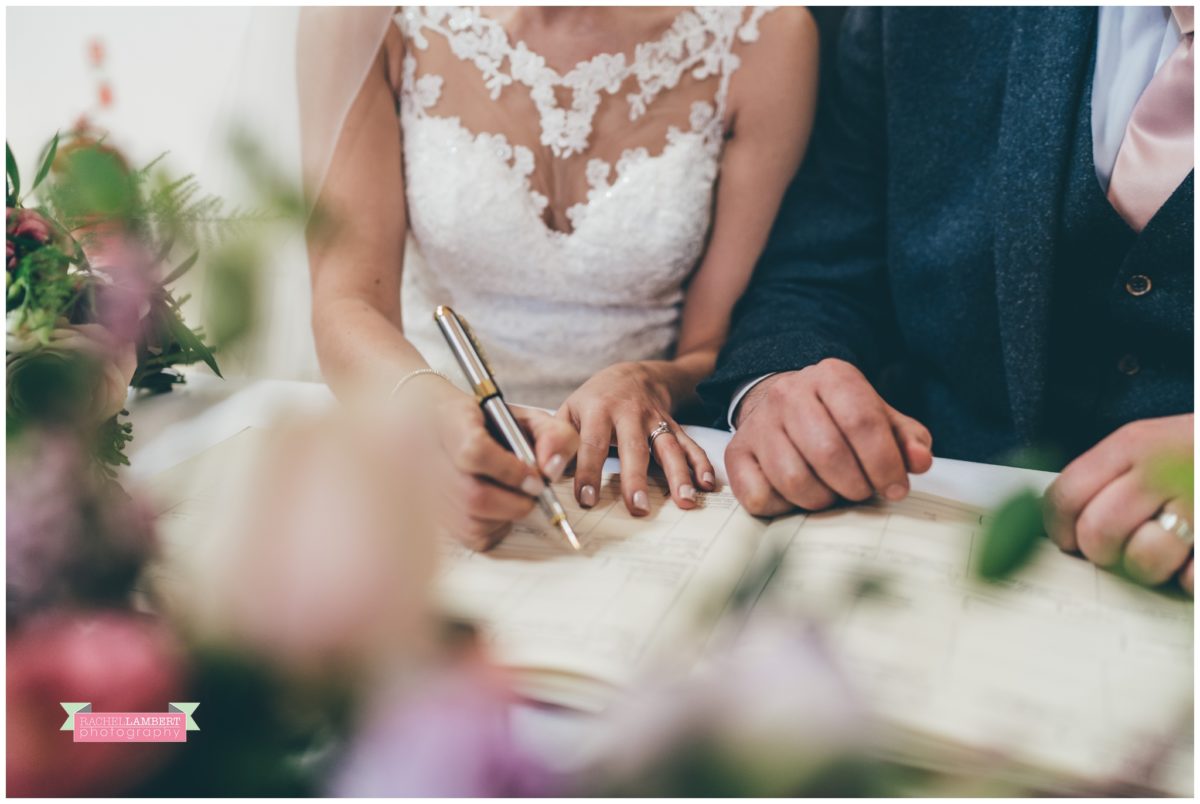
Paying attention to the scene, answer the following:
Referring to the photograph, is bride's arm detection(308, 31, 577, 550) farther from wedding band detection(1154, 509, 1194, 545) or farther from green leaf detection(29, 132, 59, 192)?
wedding band detection(1154, 509, 1194, 545)

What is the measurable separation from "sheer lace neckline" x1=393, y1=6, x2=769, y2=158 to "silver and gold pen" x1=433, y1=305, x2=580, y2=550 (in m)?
0.59

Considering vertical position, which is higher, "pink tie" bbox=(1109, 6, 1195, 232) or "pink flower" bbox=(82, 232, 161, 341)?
"pink flower" bbox=(82, 232, 161, 341)

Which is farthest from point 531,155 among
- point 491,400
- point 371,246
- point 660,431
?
point 491,400

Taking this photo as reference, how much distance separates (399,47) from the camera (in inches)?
37.9

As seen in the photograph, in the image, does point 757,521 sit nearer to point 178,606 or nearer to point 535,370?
point 178,606

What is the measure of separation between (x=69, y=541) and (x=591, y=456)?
0.41 metres

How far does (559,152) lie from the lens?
0.99 m

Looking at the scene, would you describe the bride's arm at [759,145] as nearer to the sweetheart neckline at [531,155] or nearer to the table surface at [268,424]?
the sweetheart neckline at [531,155]

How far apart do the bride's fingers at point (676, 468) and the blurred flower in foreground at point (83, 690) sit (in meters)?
0.39

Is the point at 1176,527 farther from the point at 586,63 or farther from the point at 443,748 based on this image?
the point at 586,63

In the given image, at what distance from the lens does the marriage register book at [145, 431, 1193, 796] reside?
0.68 ft

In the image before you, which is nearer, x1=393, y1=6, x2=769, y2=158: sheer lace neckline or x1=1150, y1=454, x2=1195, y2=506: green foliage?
x1=1150, y1=454, x2=1195, y2=506: green foliage

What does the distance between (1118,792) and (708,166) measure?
0.82 meters

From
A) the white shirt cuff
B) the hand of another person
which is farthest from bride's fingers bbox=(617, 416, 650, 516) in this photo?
the hand of another person
